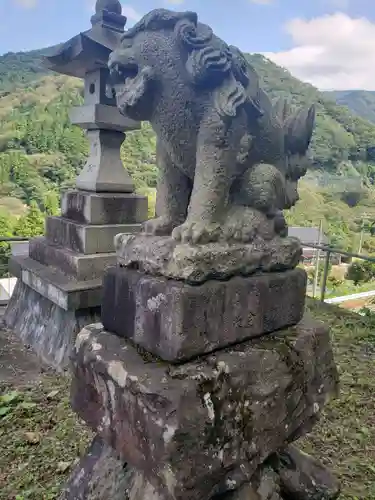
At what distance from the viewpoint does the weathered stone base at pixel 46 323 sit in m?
3.62

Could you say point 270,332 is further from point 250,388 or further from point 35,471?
point 35,471

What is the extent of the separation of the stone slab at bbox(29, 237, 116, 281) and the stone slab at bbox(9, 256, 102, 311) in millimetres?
48

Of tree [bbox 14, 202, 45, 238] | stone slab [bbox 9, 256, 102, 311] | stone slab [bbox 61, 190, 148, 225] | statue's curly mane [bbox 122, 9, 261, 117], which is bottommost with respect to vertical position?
tree [bbox 14, 202, 45, 238]

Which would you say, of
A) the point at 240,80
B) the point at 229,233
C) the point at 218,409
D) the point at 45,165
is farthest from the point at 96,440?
the point at 45,165

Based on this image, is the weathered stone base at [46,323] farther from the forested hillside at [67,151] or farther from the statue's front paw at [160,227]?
the forested hillside at [67,151]

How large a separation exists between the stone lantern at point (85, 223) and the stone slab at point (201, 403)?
1869mm

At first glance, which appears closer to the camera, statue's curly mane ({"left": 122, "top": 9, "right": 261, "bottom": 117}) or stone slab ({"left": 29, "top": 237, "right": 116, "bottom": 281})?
statue's curly mane ({"left": 122, "top": 9, "right": 261, "bottom": 117})

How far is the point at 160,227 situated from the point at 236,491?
1104mm

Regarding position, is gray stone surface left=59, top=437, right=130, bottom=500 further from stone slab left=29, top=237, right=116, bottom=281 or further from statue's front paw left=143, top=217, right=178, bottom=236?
stone slab left=29, top=237, right=116, bottom=281

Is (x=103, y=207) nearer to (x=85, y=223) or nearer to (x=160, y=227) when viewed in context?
(x=85, y=223)


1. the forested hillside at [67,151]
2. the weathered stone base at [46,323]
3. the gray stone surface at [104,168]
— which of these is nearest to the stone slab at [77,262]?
the weathered stone base at [46,323]

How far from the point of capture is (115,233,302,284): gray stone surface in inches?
59.9

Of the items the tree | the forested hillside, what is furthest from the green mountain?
the tree

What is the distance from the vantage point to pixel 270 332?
182 centimetres
